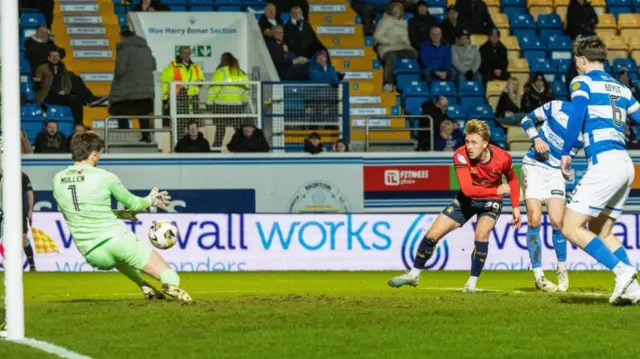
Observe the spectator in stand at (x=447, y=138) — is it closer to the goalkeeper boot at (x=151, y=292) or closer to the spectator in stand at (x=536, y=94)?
the spectator in stand at (x=536, y=94)

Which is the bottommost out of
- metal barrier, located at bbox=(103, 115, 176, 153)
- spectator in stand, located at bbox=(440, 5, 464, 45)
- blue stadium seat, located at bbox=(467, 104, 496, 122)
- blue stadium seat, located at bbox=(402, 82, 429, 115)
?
metal barrier, located at bbox=(103, 115, 176, 153)

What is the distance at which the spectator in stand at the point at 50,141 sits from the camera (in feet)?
81.5

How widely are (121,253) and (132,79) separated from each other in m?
12.9

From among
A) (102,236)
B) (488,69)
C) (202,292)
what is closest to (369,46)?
(488,69)

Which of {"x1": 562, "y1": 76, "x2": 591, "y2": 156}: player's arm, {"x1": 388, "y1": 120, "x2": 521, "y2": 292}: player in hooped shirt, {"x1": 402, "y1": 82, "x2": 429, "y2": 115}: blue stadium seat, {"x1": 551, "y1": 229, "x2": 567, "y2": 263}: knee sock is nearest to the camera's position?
{"x1": 562, "y1": 76, "x2": 591, "y2": 156}: player's arm

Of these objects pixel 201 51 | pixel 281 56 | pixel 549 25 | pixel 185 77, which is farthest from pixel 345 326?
pixel 549 25

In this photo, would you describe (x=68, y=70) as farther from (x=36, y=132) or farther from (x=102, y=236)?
(x=102, y=236)

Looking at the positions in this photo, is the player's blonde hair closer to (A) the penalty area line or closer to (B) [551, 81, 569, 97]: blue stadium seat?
(A) the penalty area line

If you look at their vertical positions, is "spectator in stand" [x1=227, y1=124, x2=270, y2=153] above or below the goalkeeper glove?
above

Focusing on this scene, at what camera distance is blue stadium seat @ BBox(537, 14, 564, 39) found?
102ft

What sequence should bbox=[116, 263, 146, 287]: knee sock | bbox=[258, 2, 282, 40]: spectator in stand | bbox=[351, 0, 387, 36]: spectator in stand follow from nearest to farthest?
bbox=[116, 263, 146, 287]: knee sock < bbox=[258, 2, 282, 40]: spectator in stand < bbox=[351, 0, 387, 36]: spectator in stand

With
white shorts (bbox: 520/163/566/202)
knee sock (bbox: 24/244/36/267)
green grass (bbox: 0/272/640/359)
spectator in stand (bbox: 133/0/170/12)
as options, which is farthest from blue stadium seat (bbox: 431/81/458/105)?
green grass (bbox: 0/272/640/359)

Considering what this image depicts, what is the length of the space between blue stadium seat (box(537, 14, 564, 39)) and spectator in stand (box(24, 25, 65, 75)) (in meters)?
11.4

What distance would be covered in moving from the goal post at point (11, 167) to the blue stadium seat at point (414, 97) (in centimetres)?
1821
